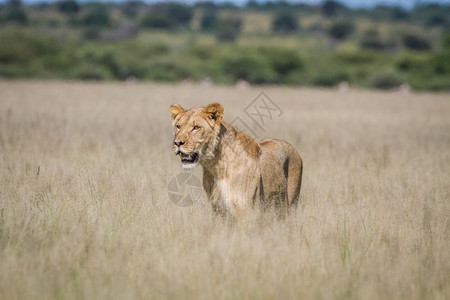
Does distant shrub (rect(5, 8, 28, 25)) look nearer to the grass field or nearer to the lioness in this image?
the grass field

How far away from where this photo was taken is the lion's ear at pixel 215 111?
5698mm

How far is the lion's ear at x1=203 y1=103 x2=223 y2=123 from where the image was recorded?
5.70m

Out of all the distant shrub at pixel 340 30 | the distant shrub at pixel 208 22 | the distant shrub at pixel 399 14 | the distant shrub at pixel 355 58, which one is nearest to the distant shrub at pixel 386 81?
the distant shrub at pixel 355 58

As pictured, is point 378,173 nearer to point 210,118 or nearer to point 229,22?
point 210,118

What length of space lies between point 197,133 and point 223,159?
358 mm

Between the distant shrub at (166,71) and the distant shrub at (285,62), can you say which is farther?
the distant shrub at (285,62)

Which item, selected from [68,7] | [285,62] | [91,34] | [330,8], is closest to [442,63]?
[285,62]

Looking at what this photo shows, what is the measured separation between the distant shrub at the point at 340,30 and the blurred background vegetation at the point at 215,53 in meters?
0.18

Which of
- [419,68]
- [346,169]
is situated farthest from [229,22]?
[346,169]

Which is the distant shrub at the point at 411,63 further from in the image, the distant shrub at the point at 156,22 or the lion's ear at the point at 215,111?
the distant shrub at the point at 156,22

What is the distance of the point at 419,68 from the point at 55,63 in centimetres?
3066

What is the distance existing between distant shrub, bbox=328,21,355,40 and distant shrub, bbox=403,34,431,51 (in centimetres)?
1873

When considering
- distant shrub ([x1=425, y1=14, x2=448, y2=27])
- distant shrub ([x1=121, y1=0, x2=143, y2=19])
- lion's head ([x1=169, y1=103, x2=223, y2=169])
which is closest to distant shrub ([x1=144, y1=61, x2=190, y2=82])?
lion's head ([x1=169, y1=103, x2=223, y2=169])

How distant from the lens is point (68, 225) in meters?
5.78
